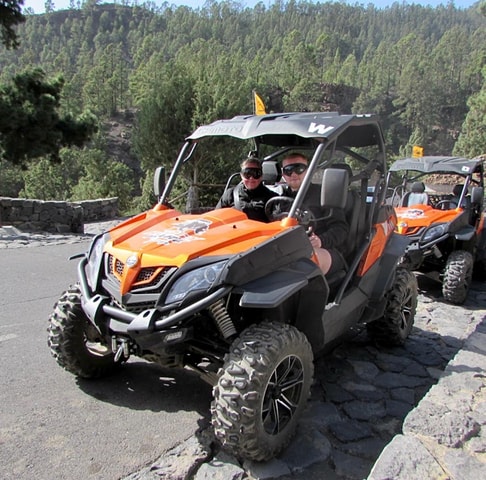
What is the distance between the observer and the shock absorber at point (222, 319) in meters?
2.82

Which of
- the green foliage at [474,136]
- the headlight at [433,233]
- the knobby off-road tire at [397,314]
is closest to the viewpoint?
the knobby off-road tire at [397,314]

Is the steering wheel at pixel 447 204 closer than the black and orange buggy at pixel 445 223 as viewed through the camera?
No

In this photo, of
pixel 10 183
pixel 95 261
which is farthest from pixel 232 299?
pixel 10 183

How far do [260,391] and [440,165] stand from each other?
6293 mm

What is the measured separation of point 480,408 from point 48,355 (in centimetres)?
332

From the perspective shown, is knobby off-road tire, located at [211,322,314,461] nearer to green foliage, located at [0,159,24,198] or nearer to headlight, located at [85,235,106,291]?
headlight, located at [85,235,106,291]

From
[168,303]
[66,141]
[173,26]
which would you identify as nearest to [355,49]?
[173,26]

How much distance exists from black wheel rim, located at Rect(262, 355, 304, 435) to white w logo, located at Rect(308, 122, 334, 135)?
5.06ft

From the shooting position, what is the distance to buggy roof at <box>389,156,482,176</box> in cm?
765

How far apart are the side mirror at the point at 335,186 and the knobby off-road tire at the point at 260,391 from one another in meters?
0.86

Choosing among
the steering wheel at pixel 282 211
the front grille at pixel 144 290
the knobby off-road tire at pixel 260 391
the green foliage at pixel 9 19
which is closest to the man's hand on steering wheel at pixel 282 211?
the steering wheel at pixel 282 211

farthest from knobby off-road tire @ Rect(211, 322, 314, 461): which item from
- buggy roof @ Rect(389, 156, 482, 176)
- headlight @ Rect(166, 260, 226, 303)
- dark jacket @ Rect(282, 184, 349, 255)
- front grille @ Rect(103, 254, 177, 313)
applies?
buggy roof @ Rect(389, 156, 482, 176)

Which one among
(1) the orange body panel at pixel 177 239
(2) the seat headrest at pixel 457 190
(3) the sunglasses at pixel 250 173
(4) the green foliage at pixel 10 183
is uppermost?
(3) the sunglasses at pixel 250 173

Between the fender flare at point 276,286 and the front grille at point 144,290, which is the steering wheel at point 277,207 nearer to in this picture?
the fender flare at point 276,286
